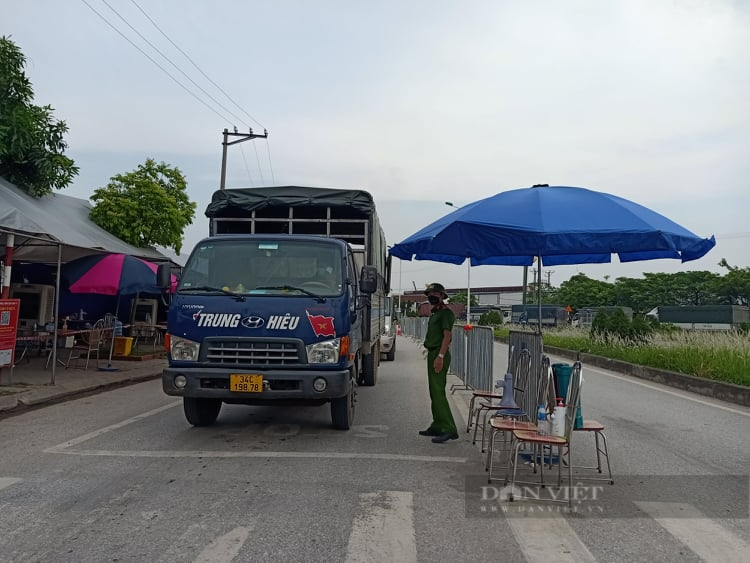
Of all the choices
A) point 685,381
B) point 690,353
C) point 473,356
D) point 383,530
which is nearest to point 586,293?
Result: point 690,353

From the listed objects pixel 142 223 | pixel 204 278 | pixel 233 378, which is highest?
pixel 142 223

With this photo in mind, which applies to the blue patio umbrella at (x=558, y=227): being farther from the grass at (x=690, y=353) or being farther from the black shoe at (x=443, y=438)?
the grass at (x=690, y=353)

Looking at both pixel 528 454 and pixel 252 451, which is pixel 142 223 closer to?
pixel 252 451

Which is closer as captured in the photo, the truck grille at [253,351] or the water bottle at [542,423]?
the water bottle at [542,423]

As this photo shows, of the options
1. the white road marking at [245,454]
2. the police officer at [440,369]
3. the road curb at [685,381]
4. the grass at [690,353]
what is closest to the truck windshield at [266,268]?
the police officer at [440,369]

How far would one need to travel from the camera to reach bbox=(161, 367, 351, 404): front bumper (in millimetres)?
6715

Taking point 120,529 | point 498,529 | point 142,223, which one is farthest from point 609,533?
point 142,223

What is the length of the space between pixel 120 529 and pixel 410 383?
372 inches

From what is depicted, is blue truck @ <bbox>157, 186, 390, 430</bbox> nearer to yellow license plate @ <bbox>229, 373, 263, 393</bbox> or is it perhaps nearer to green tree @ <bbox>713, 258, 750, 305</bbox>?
yellow license plate @ <bbox>229, 373, 263, 393</bbox>

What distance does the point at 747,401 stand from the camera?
11.2m

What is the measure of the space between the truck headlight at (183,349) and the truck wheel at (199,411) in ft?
2.85

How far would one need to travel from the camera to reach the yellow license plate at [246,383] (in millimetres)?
6668

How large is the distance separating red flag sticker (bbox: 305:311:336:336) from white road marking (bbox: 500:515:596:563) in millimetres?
2836

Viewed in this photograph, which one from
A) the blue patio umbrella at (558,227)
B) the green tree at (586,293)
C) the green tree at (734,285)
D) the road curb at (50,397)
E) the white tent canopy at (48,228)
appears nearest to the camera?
the blue patio umbrella at (558,227)
